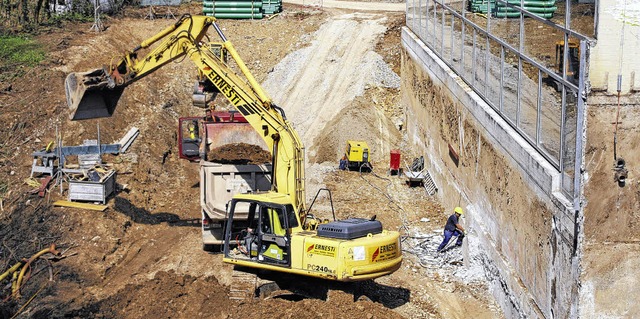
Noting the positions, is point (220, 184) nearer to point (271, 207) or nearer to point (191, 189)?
point (271, 207)

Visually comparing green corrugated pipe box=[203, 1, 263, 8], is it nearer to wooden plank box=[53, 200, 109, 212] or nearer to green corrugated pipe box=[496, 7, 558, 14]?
wooden plank box=[53, 200, 109, 212]

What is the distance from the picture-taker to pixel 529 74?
1822 centimetres

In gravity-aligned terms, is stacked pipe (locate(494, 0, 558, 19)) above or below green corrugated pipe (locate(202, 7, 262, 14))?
above

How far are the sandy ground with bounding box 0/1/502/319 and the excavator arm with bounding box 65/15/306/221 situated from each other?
9.54 feet

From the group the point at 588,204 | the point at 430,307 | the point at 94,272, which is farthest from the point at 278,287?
the point at 588,204

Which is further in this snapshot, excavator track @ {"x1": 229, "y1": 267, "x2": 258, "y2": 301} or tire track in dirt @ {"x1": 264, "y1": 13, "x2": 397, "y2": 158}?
tire track in dirt @ {"x1": 264, "y1": 13, "x2": 397, "y2": 158}

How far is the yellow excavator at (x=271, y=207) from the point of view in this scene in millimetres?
16859

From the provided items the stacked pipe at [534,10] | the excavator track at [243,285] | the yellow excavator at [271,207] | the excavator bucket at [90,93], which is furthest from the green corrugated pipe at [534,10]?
the excavator bucket at [90,93]

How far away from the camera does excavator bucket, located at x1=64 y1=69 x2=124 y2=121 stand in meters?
20.6

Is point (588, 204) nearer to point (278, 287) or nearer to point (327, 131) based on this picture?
point (278, 287)

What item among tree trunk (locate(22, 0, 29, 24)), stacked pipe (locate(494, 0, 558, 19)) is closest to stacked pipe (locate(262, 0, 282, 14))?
tree trunk (locate(22, 0, 29, 24))

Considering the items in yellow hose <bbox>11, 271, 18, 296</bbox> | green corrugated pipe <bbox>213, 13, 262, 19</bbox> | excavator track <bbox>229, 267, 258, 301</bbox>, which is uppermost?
green corrugated pipe <bbox>213, 13, 262, 19</bbox>

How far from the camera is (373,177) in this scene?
27922 millimetres

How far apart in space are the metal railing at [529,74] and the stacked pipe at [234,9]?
53.8ft
